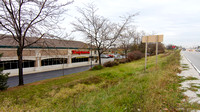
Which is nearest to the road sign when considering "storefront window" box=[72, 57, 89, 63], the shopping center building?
the shopping center building

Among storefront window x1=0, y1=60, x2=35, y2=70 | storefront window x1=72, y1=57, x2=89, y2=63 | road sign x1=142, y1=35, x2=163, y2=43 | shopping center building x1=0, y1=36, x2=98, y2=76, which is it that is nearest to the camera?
road sign x1=142, y1=35, x2=163, y2=43

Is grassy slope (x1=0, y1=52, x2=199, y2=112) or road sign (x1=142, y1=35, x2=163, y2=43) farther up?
road sign (x1=142, y1=35, x2=163, y2=43)

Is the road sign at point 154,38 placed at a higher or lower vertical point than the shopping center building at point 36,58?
higher

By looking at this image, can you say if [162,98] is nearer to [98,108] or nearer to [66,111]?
[98,108]

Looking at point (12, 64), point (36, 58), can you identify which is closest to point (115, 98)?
point (12, 64)

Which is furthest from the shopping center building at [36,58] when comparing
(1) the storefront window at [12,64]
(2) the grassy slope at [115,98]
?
(2) the grassy slope at [115,98]

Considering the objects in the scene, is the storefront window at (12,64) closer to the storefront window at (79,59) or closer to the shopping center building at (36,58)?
the shopping center building at (36,58)

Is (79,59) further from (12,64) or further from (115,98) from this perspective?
(115,98)

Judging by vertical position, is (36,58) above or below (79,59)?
above

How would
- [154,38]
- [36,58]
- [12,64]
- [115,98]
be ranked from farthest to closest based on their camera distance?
[36,58], [12,64], [154,38], [115,98]

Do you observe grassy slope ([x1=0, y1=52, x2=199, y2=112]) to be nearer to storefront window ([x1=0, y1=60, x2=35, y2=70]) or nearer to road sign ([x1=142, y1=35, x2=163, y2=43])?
road sign ([x1=142, y1=35, x2=163, y2=43])

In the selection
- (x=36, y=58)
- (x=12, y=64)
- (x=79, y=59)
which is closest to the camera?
(x=12, y=64)

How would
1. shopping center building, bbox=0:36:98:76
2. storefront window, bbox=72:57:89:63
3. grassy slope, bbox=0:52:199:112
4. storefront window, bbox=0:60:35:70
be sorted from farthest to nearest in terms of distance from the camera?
storefront window, bbox=72:57:89:63, storefront window, bbox=0:60:35:70, shopping center building, bbox=0:36:98:76, grassy slope, bbox=0:52:199:112

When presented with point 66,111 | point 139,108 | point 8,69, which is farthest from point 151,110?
point 8,69
